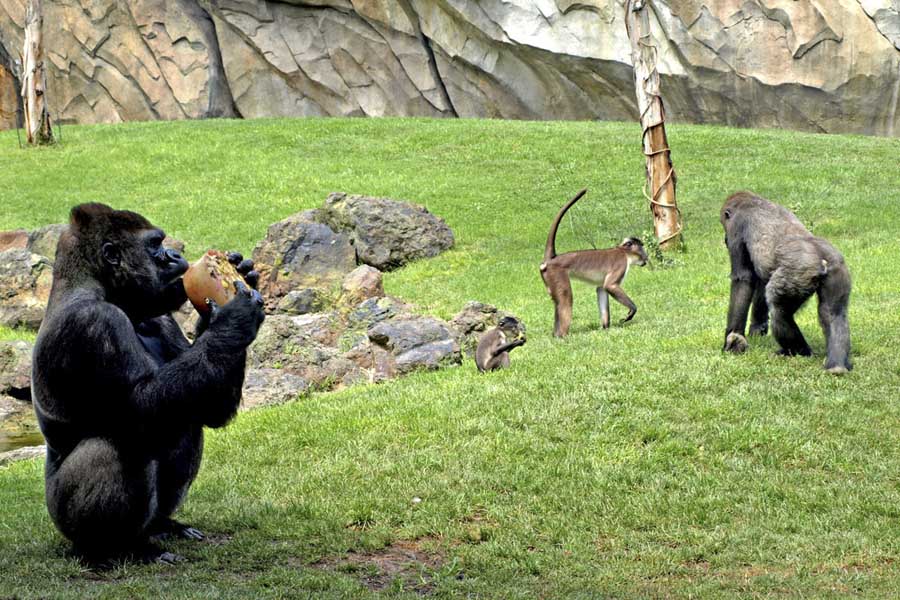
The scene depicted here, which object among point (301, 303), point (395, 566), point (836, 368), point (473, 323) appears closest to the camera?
point (395, 566)

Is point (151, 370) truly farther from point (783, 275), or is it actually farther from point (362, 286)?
Answer: point (362, 286)

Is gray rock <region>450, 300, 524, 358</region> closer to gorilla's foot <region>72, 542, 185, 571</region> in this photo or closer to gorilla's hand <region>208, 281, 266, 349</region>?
gorilla's foot <region>72, 542, 185, 571</region>

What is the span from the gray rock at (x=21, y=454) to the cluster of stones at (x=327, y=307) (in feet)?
5.95

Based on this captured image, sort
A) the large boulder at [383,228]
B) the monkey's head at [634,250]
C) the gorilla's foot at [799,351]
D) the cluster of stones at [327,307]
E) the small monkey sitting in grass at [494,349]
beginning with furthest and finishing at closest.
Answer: the large boulder at [383,228], the monkey's head at [634,250], the cluster of stones at [327,307], the small monkey sitting in grass at [494,349], the gorilla's foot at [799,351]

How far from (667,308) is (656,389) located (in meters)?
5.22

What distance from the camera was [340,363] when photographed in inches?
472

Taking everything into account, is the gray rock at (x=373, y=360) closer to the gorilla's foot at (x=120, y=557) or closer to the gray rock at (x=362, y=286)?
the gray rock at (x=362, y=286)

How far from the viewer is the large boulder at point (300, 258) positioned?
55.3 ft

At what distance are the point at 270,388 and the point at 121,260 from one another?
17.9ft

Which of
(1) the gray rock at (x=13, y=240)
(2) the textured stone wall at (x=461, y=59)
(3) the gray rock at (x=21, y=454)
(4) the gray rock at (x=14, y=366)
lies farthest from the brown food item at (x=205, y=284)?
(2) the textured stone wall at (x=461, y=59)

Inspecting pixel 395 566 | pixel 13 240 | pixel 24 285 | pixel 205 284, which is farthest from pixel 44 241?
pixel 395 566

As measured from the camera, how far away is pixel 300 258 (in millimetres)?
17109

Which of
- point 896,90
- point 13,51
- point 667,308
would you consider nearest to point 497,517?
point 667,308

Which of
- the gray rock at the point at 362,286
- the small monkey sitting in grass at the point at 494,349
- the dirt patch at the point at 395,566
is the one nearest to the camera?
the dirt patch at the point at 395,566
